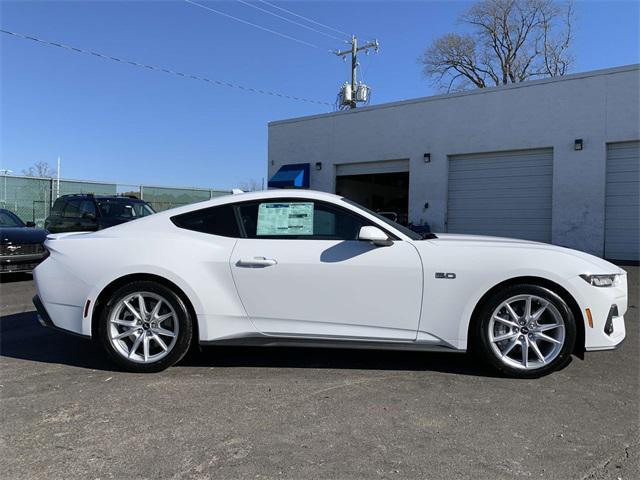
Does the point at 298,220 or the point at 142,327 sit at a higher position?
the point at 298,220

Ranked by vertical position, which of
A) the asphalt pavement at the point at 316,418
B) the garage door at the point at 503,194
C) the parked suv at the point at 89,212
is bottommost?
the asphalt pavement at the point at 316,418

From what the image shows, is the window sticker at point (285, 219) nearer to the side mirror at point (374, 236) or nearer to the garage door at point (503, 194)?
the side mirror at point (374, 236)

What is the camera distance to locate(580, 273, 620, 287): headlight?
3.93m

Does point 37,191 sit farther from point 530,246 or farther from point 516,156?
point 530,246

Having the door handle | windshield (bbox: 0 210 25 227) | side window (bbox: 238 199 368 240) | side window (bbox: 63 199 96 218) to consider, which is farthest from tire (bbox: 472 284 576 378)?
windshield (bbox: 0 210 25 227)

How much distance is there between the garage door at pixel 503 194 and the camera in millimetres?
15555

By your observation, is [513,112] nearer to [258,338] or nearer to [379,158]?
[379,158]

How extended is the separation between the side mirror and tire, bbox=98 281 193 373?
156cm

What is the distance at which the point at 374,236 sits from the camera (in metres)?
4.01

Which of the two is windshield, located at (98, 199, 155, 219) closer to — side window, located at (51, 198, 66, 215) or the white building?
side window, located at (51, 198, 66, 215)

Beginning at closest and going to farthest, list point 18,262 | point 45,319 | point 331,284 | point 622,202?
point 331,284 < point 45,319 < point 18,262 < point 622,202

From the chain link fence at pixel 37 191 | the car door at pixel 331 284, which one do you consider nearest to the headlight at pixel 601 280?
the car door at pixel 331 284

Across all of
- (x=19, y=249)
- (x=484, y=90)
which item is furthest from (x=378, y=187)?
(x=19, y=249)

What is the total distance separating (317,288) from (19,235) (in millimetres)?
7766
